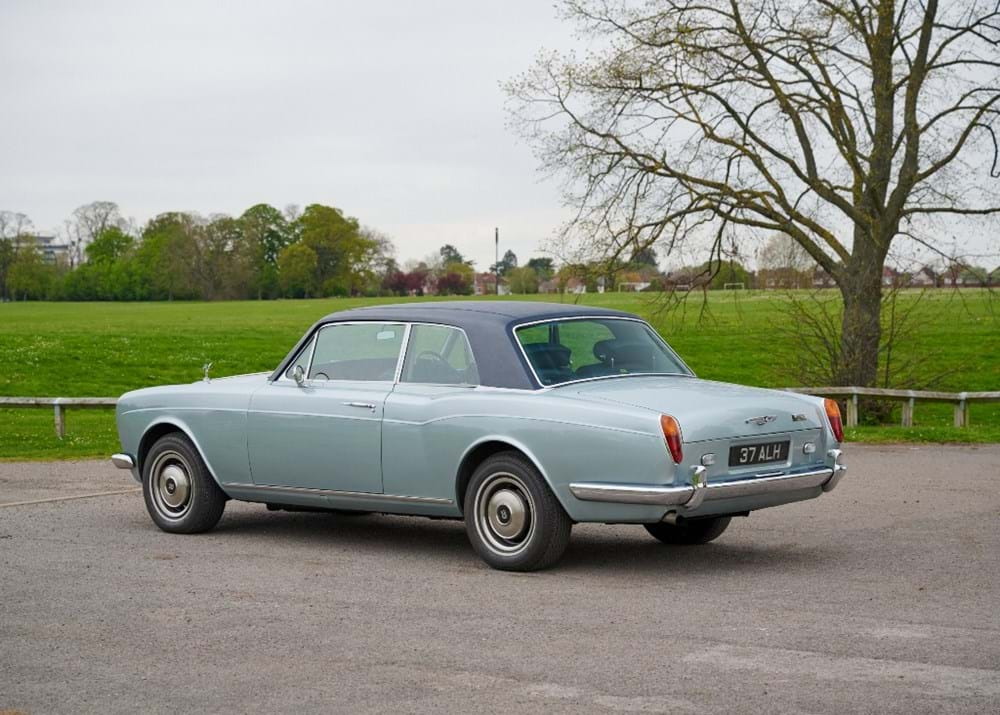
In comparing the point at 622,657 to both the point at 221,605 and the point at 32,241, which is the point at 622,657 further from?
the point at 32,241

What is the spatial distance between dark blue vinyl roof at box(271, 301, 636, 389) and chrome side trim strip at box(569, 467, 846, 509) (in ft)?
2.80

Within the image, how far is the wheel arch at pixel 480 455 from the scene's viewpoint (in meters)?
8.30

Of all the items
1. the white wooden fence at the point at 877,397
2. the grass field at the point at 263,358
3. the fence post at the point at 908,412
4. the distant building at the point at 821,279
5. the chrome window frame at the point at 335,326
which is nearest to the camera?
the chrome window frame at the point at 335,326

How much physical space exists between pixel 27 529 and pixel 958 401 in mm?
Result: 15156

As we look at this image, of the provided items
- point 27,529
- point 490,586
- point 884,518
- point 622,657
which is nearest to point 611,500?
point 490,586

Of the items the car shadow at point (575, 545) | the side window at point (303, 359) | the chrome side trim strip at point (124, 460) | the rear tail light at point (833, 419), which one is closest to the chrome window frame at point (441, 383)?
the side window at point (303, 359)

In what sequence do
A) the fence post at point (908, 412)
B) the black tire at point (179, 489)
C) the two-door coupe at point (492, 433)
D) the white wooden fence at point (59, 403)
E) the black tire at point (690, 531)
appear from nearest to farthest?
1. the two-door coupe at point (492, 433)
2. the black tire at point (690, 531)
3. the black tire at point (179, 489)
4. the white wooden fence at point (59, 403)
5. the fence post at point (908, 412)

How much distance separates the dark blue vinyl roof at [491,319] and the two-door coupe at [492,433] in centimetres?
1

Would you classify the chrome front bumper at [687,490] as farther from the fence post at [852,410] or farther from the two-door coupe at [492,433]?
the fence post at [852,410]

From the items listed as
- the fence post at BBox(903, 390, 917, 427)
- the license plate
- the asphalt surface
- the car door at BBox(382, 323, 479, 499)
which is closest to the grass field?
the fence post at BBox(903, 390, 917, 427)

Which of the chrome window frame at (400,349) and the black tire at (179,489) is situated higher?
the chrome window frame at (400,349)

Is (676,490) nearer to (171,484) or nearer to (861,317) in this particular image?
(171,484)

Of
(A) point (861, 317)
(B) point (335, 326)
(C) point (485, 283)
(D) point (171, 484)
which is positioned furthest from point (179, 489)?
(C) point (485, 283)

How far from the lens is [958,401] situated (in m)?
21.7
